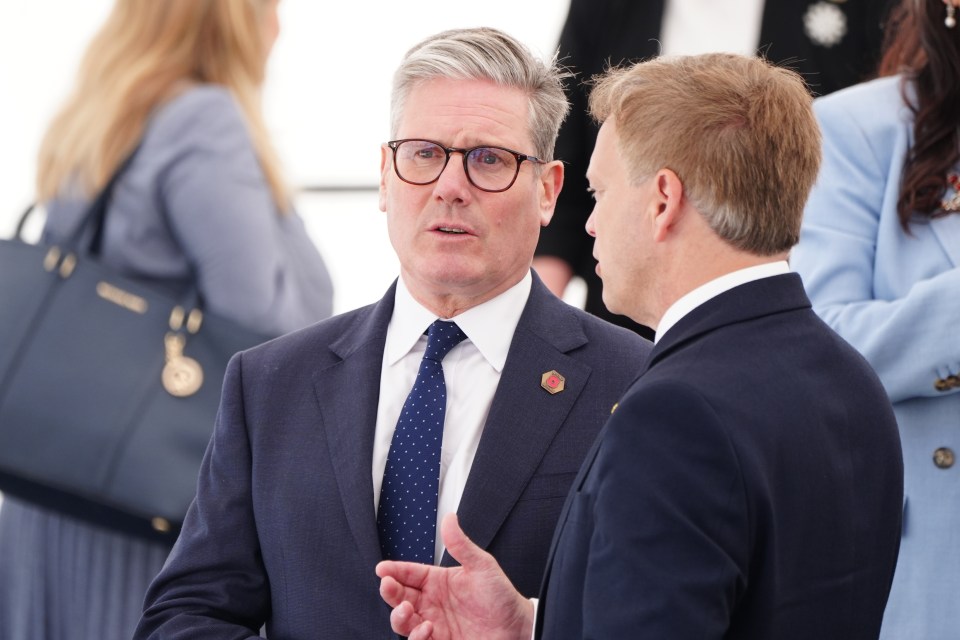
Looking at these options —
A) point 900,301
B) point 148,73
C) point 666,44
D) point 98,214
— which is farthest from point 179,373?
point 900,301

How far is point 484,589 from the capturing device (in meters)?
1.90

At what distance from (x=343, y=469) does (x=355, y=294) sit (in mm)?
2772

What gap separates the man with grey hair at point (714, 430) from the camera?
1.58 m

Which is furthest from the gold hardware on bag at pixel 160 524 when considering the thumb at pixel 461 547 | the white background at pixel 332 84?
the white background at pixel 332 84

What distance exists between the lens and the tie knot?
2217 mm

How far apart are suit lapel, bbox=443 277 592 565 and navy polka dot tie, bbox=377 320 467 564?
51 millimetres

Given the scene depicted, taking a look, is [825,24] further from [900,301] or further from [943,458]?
[943,458]

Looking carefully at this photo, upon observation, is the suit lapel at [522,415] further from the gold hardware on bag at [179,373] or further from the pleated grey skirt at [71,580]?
the pleated grey skirt at [71,580]

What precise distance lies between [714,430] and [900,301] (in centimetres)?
88

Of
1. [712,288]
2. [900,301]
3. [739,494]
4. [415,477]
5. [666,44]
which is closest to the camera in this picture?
[739,494]

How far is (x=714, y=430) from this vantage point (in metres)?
1.59

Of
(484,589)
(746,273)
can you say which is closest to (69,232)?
(484,589)

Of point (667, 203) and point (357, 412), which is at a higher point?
point (667, 203)

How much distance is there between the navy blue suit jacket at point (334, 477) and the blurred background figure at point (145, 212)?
0.87 meters
